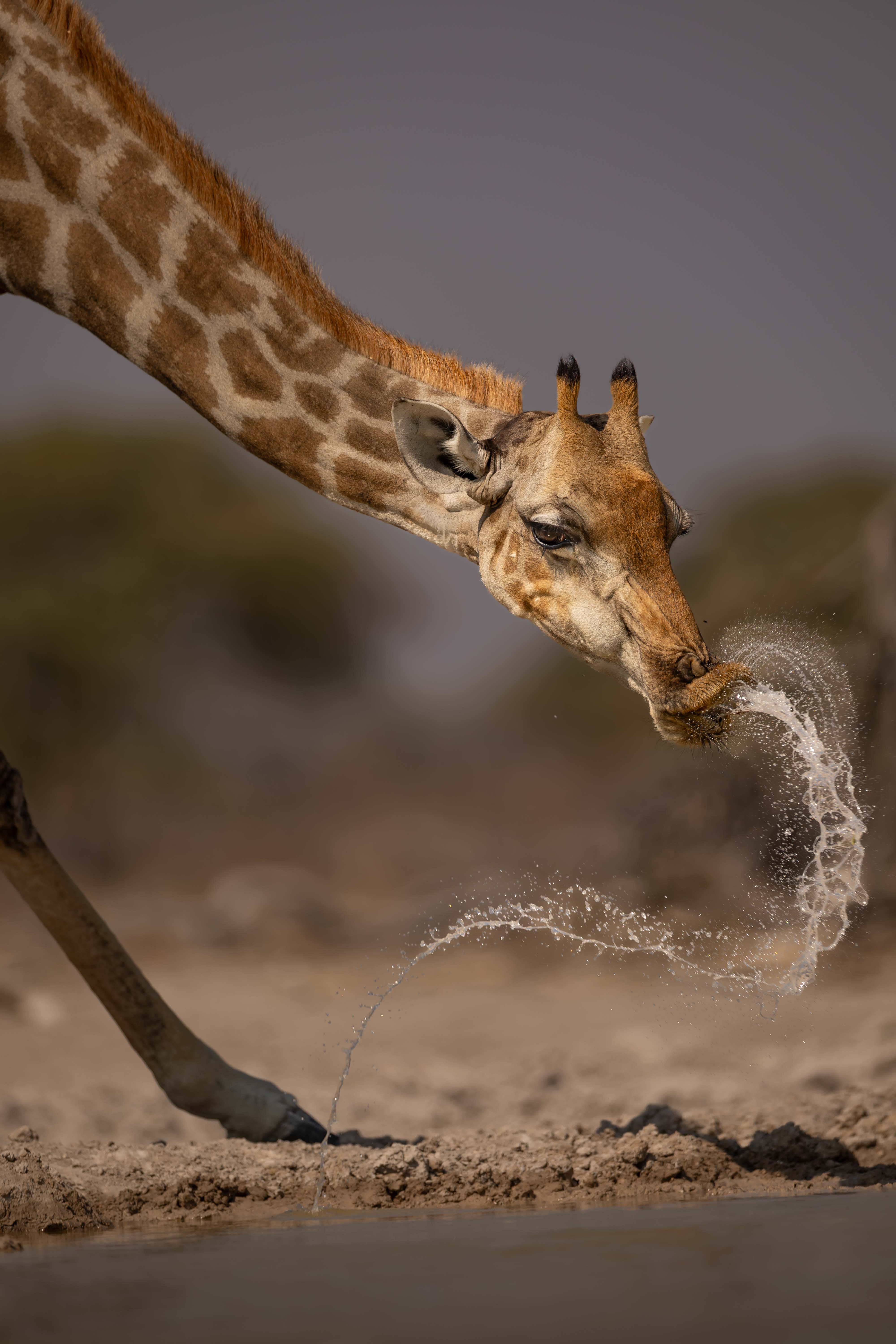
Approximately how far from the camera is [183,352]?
456 centimetres

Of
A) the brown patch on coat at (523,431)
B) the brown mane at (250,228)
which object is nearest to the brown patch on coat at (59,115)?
the brown mane at (250,228)

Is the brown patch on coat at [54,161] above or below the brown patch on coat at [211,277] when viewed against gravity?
above

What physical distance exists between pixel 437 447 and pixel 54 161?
1.93 meters

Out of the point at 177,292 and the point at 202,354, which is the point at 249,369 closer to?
the point at 202,354

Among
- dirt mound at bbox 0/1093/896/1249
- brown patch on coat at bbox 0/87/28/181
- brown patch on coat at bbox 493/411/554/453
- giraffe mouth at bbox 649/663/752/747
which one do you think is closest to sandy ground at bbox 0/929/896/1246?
dirt mound at bbox 0/1093/896/1249

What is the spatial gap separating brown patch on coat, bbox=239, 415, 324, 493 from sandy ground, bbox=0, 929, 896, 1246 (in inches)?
103

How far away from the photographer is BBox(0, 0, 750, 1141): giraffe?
4.40 metres

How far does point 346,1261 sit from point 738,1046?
419cm

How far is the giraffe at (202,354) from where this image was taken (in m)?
4.40

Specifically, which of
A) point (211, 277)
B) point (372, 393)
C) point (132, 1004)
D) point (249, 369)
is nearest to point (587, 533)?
point (372, 393)

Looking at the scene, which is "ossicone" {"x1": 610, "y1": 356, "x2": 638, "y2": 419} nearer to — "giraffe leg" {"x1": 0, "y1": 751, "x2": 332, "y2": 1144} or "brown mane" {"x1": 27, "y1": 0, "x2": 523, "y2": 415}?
"brown mane" {"x1": 27, "y1": 0, "x2": 523, "y2": 415}

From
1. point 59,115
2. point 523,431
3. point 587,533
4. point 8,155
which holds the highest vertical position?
point 59,115

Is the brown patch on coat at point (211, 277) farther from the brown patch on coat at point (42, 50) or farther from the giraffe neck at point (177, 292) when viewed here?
the brown patch on coat at point (42, 50)

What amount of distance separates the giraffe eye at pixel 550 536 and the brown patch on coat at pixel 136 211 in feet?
6.08
